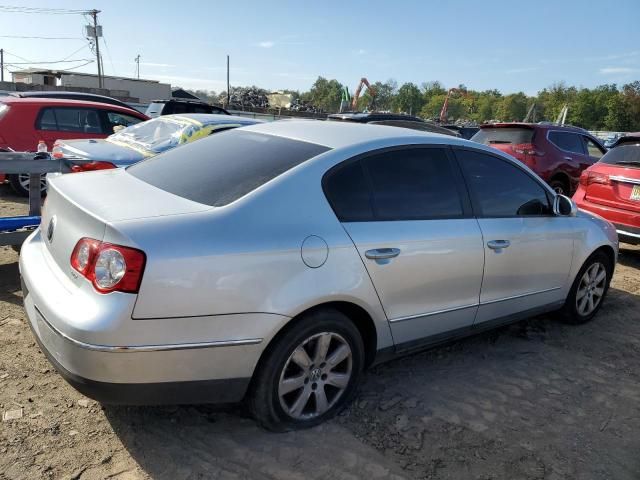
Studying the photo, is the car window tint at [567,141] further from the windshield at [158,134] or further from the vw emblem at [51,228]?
the vw emblem at [51,228]

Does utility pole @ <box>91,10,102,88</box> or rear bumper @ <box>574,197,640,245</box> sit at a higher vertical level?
utility pole @ <box>91,10,102,88</box>

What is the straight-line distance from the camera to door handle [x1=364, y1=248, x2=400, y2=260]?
114 inches

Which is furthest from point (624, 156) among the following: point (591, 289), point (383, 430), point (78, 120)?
Result: point (78, 120)

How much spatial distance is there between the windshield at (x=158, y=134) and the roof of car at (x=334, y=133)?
3.26 meters

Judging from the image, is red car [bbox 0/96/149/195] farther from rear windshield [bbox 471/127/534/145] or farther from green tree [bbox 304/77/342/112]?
green tree [bbox 304/77/342/112]

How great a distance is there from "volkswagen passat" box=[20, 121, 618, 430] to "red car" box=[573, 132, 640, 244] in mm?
3214

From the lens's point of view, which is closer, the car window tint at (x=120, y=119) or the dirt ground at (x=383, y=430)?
the dirt ground at (x=383, y=430)

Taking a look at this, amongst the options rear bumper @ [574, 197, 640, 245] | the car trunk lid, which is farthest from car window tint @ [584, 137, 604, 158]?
the car trunk lid

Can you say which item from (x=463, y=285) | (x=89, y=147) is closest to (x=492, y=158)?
(x=463, y=285)

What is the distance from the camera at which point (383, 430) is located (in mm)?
2957

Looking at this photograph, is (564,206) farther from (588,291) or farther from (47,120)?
(47,120)

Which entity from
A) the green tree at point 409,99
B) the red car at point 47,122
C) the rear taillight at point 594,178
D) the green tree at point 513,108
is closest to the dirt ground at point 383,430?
the rear taillight at point 594,178

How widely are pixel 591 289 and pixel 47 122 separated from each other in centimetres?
822

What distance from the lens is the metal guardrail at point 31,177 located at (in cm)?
441
